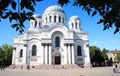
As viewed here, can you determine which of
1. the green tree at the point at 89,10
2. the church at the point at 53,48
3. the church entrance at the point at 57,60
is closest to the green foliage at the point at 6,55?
the church at the point at 53,48

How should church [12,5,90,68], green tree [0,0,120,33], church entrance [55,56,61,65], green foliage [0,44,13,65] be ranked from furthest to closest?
green foliage [0,44,13,65]
church entrance [55,56,61,65]
church [12,5,90,68]
green tree [0,0,120,33]

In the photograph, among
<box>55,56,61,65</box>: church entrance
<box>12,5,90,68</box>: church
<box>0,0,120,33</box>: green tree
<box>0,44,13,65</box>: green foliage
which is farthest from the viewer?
<box>0,44,13,65</box>: green foliage

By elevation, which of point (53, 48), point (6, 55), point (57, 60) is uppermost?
point (53, 48)

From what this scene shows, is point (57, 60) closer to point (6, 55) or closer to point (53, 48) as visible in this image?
point (53, 48)

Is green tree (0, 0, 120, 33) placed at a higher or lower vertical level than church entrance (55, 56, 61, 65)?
higher

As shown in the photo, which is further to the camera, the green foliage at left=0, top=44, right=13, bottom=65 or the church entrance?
the green foliage at left=0, top=44, right=13, bottom=65

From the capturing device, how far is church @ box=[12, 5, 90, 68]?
135ft

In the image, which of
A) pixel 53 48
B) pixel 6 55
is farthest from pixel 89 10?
pixel 6 55

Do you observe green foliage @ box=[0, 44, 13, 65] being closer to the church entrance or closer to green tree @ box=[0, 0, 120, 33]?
the church entrance

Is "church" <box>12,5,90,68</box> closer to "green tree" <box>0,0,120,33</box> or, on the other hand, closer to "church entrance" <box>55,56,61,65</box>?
"church entrance" <box>55,56,61,65</box>

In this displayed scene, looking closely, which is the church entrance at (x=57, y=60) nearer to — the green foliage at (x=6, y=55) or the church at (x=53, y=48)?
the church at (x=53, y=48)

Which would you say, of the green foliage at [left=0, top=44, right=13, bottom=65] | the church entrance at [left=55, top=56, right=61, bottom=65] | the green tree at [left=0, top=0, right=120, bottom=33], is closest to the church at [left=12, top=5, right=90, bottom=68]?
the church entrance at [left=55, top=56, right=61, bottom=65]

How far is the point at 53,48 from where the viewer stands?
139 ft

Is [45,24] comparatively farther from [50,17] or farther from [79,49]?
[79,49]
